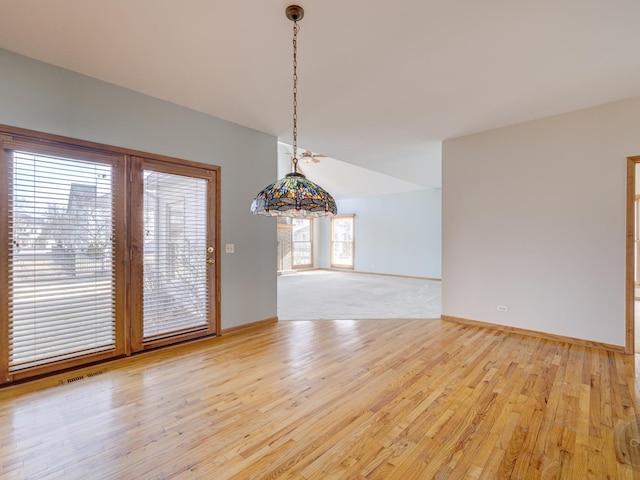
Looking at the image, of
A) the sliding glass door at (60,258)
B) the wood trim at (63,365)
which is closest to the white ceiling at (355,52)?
the sliding glass door at (60,258)

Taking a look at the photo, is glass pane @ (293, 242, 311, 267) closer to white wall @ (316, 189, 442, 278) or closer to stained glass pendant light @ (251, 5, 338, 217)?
white wall @ (316, 189, 442, 278)

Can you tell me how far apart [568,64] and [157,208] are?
164 inches

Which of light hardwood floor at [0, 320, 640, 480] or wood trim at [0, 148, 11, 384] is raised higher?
wood trim at [0, 148, 11, 384]

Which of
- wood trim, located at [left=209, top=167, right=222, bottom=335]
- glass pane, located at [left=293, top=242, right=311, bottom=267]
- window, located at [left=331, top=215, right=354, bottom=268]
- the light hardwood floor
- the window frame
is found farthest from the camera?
glass pane, located at [left=293, top=242, right=311, bottom=267]

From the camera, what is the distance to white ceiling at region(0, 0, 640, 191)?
6.59ft

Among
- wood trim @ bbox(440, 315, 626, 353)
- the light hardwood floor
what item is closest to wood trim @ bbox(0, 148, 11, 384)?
the light hardwood floor

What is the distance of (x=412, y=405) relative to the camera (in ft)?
7.33

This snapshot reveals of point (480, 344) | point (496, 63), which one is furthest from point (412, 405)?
point (496, 63)

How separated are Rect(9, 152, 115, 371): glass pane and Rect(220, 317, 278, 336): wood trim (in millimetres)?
1268

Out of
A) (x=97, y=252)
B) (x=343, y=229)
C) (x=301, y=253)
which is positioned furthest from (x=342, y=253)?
(x=97, y=252)

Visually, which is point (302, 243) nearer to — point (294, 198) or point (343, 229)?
point (343, 229)

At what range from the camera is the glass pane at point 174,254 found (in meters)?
3.29

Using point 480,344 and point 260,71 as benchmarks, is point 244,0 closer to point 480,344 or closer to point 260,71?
point 260,71

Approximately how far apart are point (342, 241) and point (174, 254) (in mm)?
8412
